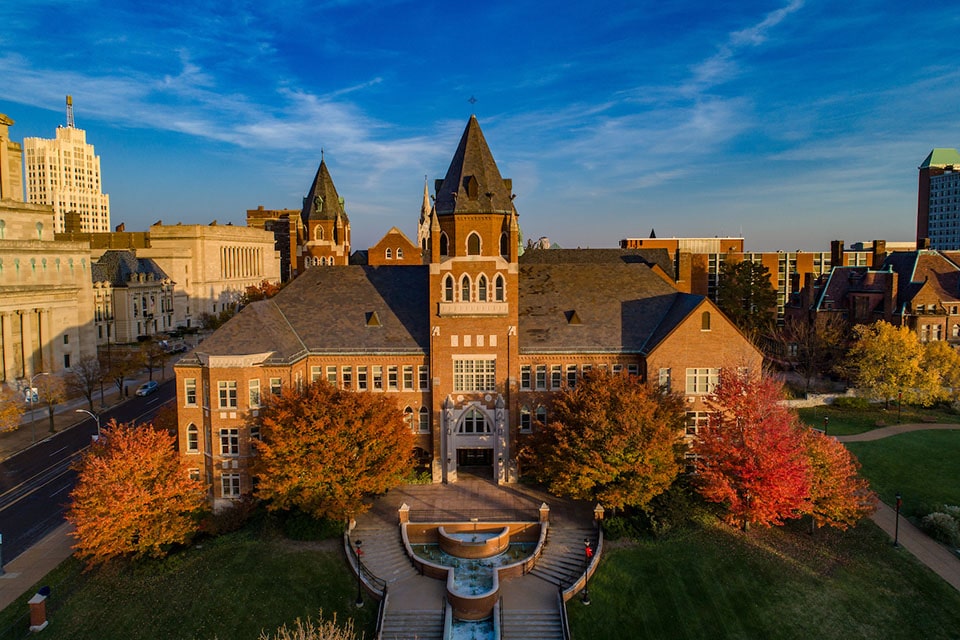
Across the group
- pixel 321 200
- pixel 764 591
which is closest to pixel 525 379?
pixel 764 591

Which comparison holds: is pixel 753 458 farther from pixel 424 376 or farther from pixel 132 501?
pixel 132 501

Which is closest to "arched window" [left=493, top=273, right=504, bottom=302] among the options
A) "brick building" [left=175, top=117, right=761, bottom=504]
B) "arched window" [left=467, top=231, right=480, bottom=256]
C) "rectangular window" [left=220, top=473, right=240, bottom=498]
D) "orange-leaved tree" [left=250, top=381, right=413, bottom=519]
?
"brick building" [left=175, top=117, right=761, bottom=504]

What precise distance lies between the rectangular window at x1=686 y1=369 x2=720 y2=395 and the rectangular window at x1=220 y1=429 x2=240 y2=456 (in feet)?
99.4

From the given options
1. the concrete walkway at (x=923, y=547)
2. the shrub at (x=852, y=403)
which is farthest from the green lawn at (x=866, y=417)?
the concrete walkway at (x=923, y=547)

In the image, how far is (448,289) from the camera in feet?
143

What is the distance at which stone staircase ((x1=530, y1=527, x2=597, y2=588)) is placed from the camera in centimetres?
3394

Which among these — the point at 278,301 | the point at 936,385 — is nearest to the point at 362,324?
the point at 278,301

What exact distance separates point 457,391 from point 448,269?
851cm

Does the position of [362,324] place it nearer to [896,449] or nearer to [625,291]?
[625,291]

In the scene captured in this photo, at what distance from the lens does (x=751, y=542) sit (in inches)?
1442

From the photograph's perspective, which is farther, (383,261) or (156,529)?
(383,261)

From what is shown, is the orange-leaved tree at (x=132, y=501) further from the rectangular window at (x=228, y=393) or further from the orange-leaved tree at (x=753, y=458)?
the orange-leaved tree at (x=753, y=458)

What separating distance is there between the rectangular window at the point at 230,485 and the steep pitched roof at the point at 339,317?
806 cm

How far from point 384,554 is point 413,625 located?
578 centimetres
